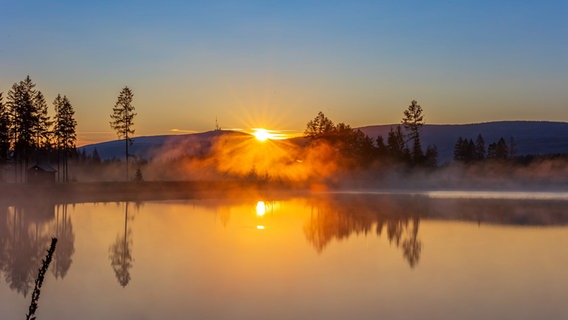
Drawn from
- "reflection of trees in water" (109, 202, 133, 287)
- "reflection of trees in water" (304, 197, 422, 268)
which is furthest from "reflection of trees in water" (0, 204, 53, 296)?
"reflection of trees in water" (304, 197, 422, 268)

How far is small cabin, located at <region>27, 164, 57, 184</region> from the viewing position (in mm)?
64500

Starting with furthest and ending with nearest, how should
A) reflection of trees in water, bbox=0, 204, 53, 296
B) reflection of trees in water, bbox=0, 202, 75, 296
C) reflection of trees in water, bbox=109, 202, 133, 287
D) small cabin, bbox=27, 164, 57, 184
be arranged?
1. small cabin, bbox=27, 164, 57, 184
2. reflection of trees in water, bbox=109, 202, 133, 287
3. reflection of trees in water, bbox=0, 202, 75, 296
4. reflection of trees in water, bbox=0, 204, 53, 296

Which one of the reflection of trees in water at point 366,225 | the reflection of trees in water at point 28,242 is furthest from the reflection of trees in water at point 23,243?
the reflection of trees in water at point 366,225

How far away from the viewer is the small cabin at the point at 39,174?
64500 millimetres

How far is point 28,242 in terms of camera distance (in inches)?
1033

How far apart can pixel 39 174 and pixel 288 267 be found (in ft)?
168

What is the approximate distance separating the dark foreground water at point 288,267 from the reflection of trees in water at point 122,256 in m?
0.04

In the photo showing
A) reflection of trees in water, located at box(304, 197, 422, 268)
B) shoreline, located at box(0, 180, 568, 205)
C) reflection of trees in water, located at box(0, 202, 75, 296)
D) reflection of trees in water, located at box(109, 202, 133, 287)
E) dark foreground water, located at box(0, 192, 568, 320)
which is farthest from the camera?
shoreline, located at box(0, 180, 568, 205)

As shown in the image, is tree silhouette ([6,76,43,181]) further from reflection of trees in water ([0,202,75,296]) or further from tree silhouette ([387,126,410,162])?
tree silhouette ([387,126,410,162])

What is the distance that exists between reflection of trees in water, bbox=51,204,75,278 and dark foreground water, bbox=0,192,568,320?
5 centimetres

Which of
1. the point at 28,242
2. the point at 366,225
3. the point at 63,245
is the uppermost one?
the point at 28,242

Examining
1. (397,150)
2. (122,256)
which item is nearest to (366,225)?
(122,256)

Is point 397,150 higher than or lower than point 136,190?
higher

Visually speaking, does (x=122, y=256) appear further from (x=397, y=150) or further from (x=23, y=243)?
(x=397, y=150)
